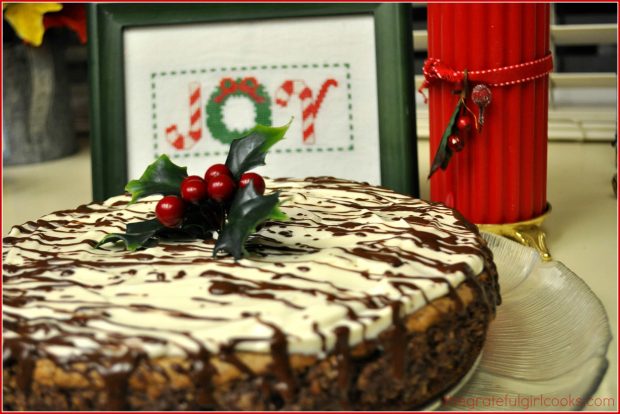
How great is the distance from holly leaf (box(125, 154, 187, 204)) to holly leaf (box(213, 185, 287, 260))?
14 centimetres

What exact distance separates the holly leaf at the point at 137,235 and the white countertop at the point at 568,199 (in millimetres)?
660

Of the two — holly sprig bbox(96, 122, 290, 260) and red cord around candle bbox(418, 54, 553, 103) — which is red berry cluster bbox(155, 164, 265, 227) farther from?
red cord around candle bbox(418, 54, 553, 103)

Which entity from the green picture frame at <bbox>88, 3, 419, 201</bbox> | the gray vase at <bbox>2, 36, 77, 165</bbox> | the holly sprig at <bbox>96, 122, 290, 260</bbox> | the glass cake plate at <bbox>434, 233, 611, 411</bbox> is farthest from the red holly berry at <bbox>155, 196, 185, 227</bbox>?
the gray vase at <bbox>2, 36, 77, 165</bbox>

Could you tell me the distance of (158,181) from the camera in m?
1.29

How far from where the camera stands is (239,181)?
1.26 m

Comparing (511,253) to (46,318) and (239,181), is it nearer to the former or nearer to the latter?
(239,181)

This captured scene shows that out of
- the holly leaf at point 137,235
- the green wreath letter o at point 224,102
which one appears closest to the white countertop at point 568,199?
the green wreath letter o at point 224,102

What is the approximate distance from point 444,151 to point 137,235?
1.89ft

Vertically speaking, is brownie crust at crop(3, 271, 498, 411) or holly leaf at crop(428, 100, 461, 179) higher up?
holly leaf at crop(428, 100, 461, 179)

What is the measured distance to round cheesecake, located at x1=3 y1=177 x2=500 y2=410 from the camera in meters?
0.97

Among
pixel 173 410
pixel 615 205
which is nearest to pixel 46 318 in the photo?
pixel 173 410

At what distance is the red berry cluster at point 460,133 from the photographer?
4.99 ft

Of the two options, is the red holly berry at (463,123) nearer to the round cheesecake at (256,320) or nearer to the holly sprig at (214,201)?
the round cheesecake at (256,320)

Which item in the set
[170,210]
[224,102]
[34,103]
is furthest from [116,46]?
[170,210]
